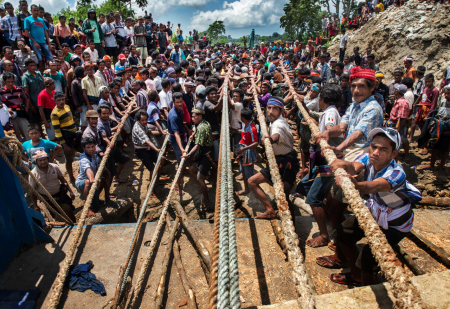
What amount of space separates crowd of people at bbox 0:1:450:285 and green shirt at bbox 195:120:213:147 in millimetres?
22

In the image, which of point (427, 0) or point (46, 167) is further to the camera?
point (427, 0)

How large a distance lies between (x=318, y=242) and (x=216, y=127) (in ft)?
11.3

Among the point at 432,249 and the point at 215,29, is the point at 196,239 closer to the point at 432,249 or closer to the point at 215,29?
the point at 432,249

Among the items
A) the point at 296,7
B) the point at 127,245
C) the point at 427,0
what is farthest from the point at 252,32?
the point at 127,245

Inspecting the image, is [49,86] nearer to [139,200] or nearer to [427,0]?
[139,200]

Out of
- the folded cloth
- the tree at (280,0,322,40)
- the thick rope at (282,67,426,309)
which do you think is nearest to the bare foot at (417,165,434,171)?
the thick rope at (282,67,426,309)

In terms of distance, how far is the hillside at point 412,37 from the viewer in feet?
35.0

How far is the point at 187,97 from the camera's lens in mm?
6422

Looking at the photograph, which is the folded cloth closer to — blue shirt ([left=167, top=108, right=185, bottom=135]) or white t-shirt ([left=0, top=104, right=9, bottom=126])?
blue shirt ([left=167, top=108, right=185, bottom=135])

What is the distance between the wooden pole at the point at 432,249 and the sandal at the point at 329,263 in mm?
811

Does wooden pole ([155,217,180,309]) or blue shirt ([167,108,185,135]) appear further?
blue shirt ([167,108,185,135])

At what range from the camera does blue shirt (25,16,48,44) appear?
762cm

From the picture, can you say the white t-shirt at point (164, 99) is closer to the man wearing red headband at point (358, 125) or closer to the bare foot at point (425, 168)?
the man wearing red headband at point (358, 125)

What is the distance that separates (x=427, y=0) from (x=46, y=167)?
17.6 metres
